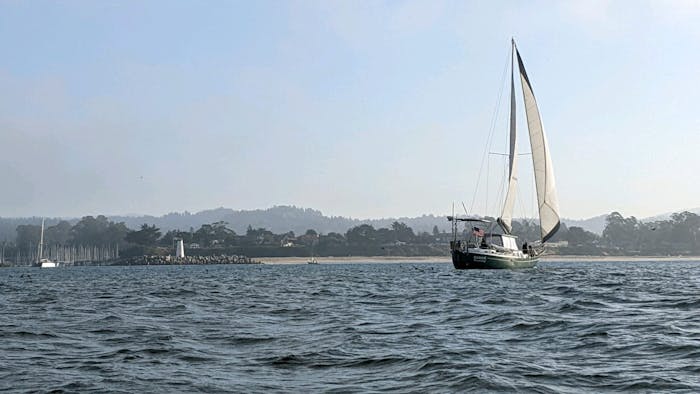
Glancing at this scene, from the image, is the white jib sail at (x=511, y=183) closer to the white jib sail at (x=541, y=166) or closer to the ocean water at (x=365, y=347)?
the white jib sail at (x=541, y=166)

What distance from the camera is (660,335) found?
17.1 metres

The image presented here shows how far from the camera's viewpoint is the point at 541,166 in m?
69.1

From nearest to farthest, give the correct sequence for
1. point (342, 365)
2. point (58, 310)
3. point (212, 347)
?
point (342, 365), point (212, 347), point (58, 310)

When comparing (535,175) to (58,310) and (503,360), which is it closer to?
(58,310)

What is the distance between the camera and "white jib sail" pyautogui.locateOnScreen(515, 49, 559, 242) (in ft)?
225

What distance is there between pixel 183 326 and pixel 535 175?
5234 cm

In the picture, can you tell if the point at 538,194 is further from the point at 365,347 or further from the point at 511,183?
the point at 365,347

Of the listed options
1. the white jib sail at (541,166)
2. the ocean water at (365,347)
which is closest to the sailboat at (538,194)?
the white jib sail at (541,166)

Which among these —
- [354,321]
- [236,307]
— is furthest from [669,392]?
[236,307]

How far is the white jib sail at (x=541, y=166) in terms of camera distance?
6869 cm

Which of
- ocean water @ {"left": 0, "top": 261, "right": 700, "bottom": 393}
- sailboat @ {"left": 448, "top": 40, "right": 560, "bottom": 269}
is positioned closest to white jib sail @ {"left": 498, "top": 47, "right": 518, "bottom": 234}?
sailboat @ {"left": 448, "top": 40, "right": 560, "bottom": 269}

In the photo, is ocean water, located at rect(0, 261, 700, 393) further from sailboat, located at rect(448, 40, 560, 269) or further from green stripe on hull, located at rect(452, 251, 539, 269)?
sailboat, located at rect(448, 40, 560, 269)

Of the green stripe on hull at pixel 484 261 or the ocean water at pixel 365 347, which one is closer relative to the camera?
the ocean water at pixel 365 347

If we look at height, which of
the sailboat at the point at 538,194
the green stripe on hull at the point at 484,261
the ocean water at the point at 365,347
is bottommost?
the ocean water at the point at 365,347
